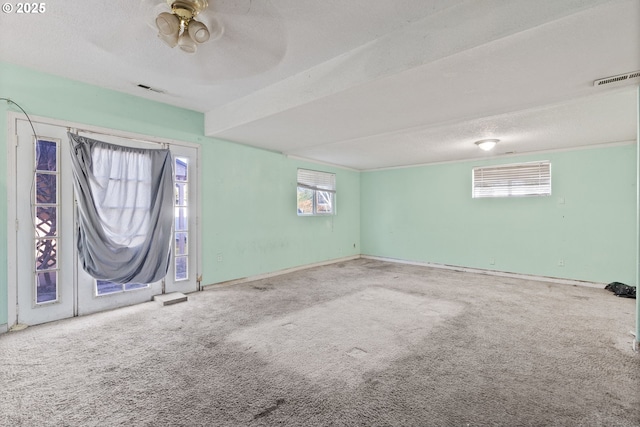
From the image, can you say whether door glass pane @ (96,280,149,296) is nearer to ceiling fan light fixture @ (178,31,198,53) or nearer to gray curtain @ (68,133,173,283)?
gray curtain @ (68,133,173,283)

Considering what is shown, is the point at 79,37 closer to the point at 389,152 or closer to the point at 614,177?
the point at 389,152

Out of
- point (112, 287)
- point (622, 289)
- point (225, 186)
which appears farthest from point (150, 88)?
point (622, 289)

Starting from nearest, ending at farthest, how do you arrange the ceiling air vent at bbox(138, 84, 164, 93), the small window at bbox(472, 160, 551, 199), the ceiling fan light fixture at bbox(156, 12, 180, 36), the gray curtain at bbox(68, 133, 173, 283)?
1. the ceiling fan light fixture at bbox(156, 12, 180, 36)
2. the gray curtain at bbox(68, 133, 173, 283)
3. the ceiling air vent at bbox(138, 84, 164, 93)
4. the small window at bbox(472, 160, 551, 199)

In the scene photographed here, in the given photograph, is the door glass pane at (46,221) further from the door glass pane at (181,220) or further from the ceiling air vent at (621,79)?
the ceiling air vent at (621,79)

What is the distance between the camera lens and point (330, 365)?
217 centimetres

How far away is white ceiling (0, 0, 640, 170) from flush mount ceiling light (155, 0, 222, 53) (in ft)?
0.61

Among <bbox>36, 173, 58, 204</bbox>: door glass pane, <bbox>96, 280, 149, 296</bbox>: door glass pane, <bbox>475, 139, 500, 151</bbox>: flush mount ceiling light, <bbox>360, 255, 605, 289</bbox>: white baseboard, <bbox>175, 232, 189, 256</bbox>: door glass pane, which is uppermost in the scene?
<bbox>475, 139, 500, 151</bbox>: flush mount ceiling light

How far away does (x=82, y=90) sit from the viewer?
123 inches

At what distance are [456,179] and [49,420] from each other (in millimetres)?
6391

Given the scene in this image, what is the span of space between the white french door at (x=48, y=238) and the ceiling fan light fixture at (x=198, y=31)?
2.34m

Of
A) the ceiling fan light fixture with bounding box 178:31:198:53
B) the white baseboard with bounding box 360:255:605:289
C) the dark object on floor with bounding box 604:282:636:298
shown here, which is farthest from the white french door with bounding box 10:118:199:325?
the dark object on floor with bounding box 604:282:636:298

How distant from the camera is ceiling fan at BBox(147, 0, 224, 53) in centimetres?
162

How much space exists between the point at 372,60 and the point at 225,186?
303 cm

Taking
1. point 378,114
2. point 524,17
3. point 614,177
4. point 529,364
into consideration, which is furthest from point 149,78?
point 614,177
